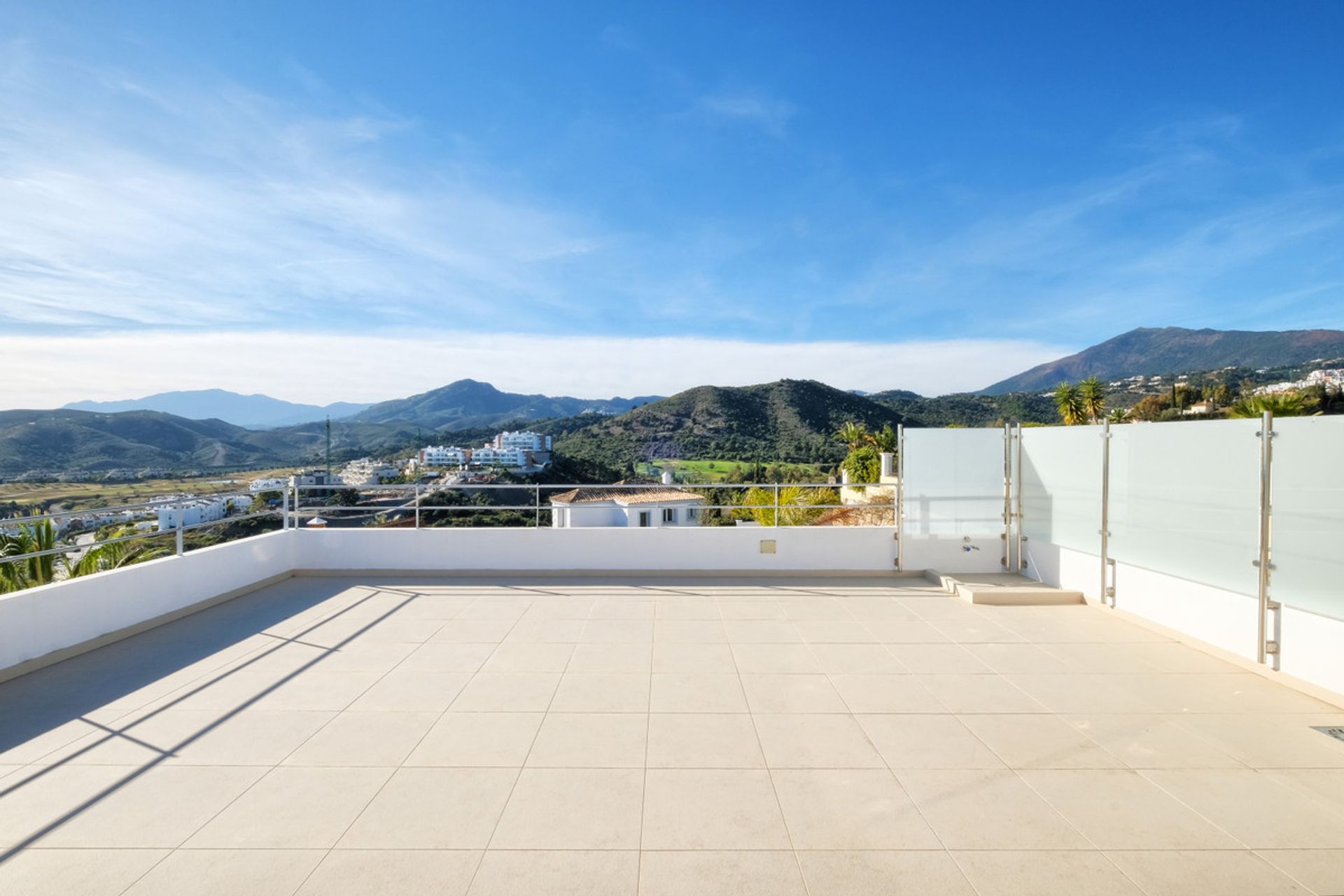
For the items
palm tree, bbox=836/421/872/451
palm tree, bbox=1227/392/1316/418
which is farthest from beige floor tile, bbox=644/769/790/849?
palm tree, bbox=836/421/872/451

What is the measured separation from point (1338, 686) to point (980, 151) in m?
10.4

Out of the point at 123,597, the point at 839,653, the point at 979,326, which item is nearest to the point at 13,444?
the point at 123,597

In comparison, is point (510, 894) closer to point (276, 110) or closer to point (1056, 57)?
point (276, 110)

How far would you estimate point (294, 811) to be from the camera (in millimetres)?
2145

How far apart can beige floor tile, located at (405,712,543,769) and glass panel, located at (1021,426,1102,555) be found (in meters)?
4.60

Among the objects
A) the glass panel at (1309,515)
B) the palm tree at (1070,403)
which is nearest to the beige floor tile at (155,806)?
the glass panel at (1309,515)

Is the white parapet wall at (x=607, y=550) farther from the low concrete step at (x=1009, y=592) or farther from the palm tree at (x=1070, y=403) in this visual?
the palm tree at (x=1070, y=403)

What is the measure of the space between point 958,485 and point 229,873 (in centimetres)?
594

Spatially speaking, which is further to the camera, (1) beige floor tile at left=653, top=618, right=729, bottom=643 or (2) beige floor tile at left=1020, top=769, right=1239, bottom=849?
(1) beige floor tile at left=653, top=618, right=729, bottom=643

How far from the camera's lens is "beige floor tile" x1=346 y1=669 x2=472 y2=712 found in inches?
121

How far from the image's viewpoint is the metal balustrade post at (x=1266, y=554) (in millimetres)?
3477

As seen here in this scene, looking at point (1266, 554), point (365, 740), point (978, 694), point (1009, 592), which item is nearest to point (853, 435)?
point (1009, 592)

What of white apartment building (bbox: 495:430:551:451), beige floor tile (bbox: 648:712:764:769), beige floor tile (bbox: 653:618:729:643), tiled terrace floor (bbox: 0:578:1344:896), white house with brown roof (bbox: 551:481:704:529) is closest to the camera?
tiled terrace floor (bbox: 0:578:1344:896)

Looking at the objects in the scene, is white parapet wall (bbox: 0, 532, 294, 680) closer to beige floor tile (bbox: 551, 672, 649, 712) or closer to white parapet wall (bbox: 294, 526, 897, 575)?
white parapet wall (bbox: 294, 526, 897, 575)
